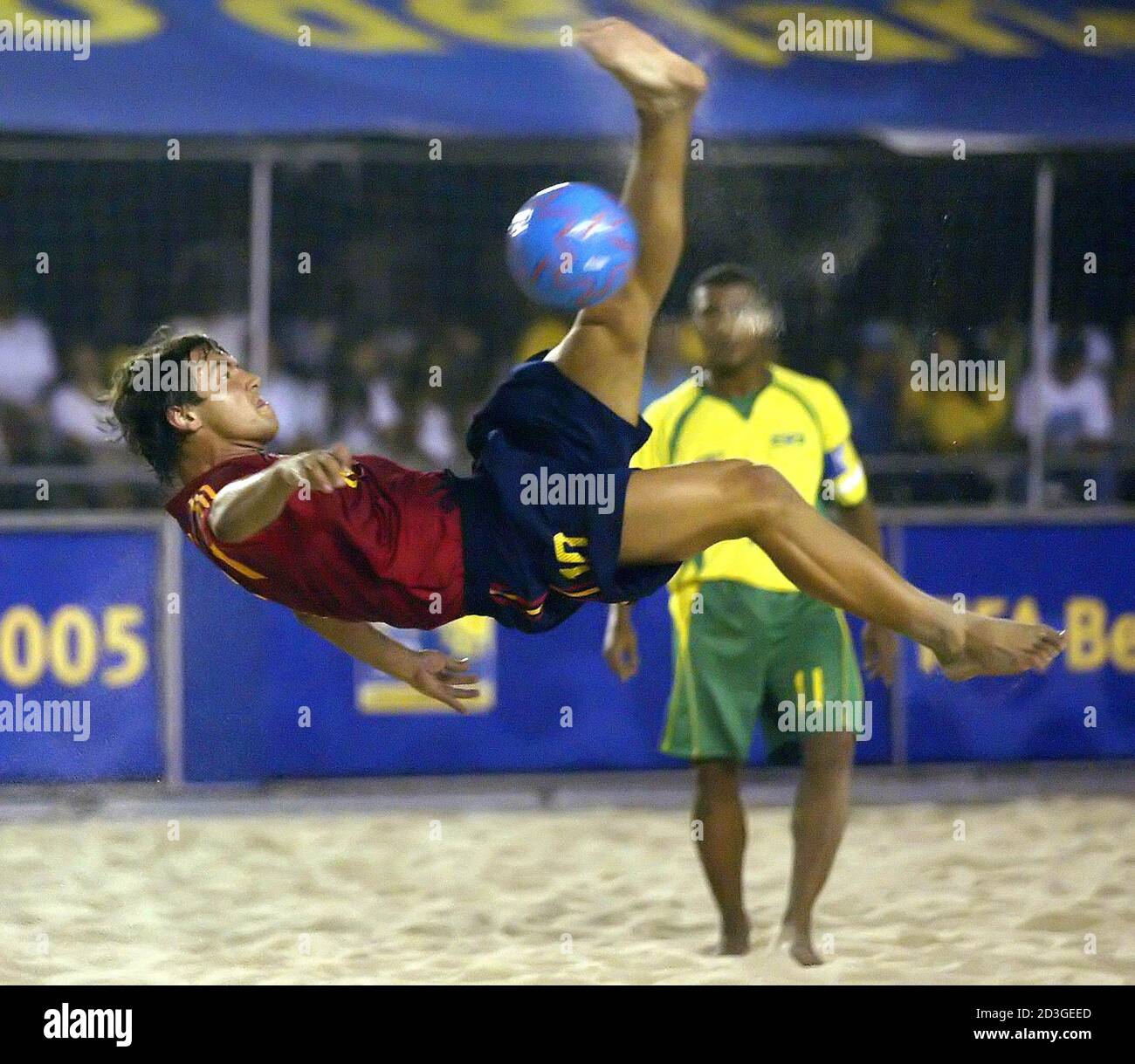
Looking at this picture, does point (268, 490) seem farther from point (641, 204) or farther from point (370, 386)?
point (370, 386)

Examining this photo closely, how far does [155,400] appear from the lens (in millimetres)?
4184

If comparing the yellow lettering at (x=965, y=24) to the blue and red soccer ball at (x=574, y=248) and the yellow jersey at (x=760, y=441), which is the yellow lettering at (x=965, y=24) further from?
the blue and red soccer ball at (x=574, y=248)

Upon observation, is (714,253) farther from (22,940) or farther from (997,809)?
(22,940)

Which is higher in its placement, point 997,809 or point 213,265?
point 213,265

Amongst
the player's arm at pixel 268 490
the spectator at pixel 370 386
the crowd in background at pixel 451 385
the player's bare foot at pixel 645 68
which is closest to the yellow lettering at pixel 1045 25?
the crowd in background at pixel 451 385

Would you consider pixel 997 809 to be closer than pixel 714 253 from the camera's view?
Yes

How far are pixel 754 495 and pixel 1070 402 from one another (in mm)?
5123

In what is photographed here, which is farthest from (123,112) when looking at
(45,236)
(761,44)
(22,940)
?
(22,940)

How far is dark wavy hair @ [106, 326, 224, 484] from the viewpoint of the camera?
13.6 feet

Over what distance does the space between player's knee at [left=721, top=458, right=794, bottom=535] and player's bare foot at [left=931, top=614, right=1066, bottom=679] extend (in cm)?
Result: 43

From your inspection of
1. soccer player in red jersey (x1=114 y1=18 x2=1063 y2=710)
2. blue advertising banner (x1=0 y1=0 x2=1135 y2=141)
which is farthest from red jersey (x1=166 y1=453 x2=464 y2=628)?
blue advertising banner (x1=0 y1=0 x2=1135 y2=141)

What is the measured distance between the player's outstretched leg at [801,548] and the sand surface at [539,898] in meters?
1.52
